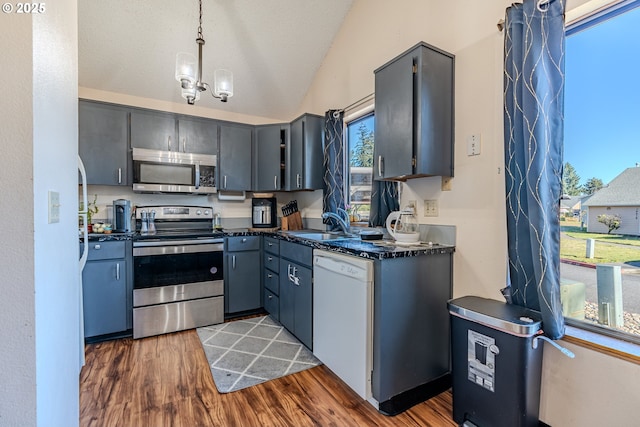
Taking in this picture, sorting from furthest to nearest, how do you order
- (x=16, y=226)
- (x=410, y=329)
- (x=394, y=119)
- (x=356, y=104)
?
(x=356, y=104) < (x=394, y=119) < (x=410, y=329) < (x=16, y=226)

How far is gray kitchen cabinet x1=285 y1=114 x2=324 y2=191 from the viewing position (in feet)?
10.5

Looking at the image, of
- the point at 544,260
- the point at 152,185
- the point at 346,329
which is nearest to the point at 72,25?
the point at 152,185

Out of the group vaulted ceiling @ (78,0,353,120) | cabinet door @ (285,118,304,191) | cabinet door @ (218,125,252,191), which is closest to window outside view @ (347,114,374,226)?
cabinet door @ (285,118,304,191)

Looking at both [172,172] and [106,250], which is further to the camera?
[172,172]

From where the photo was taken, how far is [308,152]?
3209 mm

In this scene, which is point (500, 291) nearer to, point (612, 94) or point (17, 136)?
point (612, 94)

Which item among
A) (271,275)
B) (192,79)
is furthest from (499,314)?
(192,79)

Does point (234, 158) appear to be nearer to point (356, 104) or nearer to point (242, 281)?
point (242, 281)

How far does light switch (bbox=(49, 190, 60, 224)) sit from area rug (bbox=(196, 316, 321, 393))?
4.77ft

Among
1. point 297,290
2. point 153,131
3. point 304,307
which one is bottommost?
point 304,307

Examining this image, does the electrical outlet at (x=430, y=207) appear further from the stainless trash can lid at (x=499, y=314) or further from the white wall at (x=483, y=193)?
the stainless trash can lid at (x=499, y=314)

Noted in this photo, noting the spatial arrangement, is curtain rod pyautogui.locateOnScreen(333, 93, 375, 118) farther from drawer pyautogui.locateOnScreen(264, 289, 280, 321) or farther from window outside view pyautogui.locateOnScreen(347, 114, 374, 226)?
drawer pyautogui.locateOnScreen(264, 289, 280, 321)

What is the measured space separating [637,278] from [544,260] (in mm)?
406

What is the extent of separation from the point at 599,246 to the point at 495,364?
0.78 m
